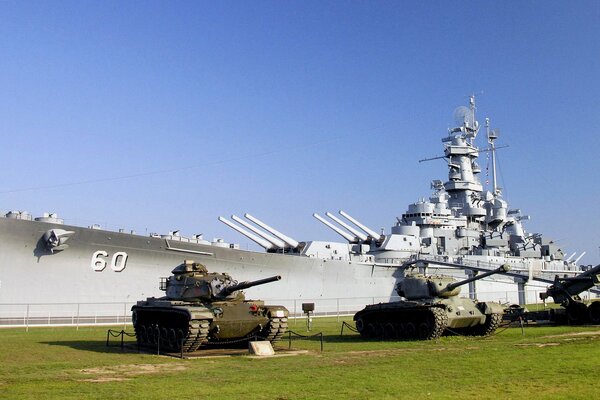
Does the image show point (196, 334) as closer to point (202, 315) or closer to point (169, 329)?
point (202, 315)

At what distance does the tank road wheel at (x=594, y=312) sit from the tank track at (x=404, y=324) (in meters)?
7.86

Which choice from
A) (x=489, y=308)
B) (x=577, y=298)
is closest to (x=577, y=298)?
(x=577, y=298)

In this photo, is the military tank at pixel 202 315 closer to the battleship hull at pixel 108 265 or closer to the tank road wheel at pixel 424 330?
the tank road wheel at pixel 424 330

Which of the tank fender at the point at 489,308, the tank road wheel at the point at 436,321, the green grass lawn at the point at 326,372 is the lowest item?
the green grass lawn at the point at 326,372

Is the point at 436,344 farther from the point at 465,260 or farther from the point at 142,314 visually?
the point at 465,260

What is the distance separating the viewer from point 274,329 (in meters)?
15.0

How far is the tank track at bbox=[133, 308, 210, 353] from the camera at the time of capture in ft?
43.9

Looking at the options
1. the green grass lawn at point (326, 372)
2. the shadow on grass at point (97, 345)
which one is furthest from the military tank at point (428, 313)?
the shadow on grass at point (97, 345)

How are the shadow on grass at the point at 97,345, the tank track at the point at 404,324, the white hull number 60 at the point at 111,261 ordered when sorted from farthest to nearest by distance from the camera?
the white hull number 60 at the point at 111,261
the tank track at the point at 404,324
the shadow on grass at the point at 97,345

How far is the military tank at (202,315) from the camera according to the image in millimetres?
13602

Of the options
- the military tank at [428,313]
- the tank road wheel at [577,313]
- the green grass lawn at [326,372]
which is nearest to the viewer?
the green grass lawn at [326,372]

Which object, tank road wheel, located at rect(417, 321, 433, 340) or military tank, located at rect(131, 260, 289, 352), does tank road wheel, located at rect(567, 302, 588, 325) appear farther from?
military tank, located at rect(131, 260, 289, 352)

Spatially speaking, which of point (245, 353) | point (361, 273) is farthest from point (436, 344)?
point (361, 273)

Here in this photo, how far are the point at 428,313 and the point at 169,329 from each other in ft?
22.8
